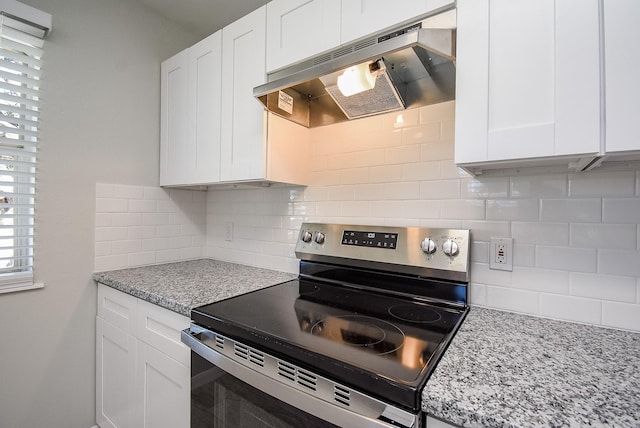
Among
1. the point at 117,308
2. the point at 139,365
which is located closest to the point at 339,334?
the point at 139,365

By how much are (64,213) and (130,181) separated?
37cm

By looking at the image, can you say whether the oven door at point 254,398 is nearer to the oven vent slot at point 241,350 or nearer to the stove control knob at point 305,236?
the oven vent slot at point 241,350

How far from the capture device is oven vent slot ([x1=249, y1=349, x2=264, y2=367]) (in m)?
0.83

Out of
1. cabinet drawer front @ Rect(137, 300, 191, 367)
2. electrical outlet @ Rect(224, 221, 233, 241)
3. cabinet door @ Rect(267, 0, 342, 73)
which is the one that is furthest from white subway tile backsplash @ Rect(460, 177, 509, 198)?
electrical outlet @ Rect(224, 221, 233, 241)

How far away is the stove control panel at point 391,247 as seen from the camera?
111 cm

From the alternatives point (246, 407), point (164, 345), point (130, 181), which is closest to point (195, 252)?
point (130, 181)

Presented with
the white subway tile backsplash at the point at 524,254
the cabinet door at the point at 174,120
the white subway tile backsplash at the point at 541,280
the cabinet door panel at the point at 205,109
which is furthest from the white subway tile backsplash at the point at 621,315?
the cabinet door at the point at 174,120

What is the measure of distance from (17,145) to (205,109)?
34.6 inches

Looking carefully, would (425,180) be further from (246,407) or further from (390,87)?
(246,407)

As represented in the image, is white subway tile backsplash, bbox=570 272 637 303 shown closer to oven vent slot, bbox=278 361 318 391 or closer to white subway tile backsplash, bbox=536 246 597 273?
white subway tile backsplash, bbox=536 246 597 273

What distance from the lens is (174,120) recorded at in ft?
5.96

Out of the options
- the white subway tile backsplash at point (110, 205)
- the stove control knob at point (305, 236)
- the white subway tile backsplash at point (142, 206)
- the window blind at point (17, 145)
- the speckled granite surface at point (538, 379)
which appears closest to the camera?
the speckled granite surface at point (538, 379)

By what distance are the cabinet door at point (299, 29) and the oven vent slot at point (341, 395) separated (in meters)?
1.14

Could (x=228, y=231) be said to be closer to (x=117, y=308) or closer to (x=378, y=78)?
(x=117, y=308)
